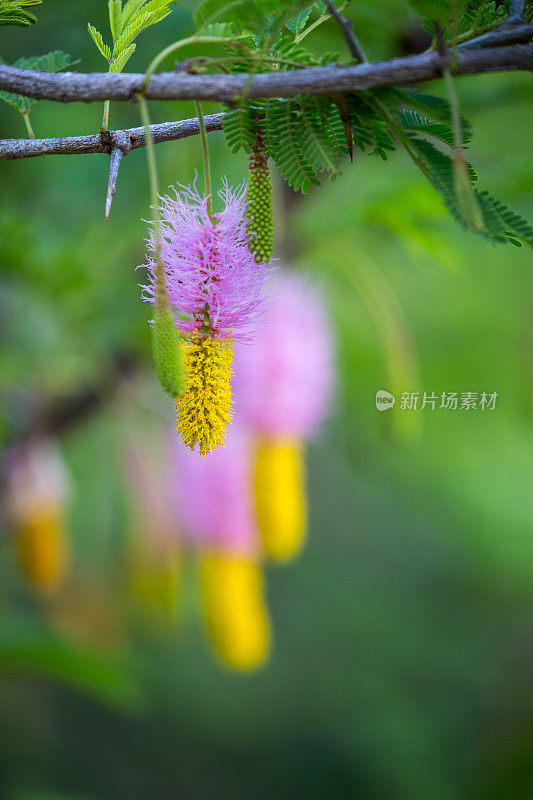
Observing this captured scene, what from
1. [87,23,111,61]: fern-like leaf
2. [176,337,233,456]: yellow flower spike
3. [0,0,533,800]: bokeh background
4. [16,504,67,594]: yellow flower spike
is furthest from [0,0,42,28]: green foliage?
[16,504,67,594]: yellow flower spike

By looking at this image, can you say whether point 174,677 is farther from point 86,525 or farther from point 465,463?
point 465,463

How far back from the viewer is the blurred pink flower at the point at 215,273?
0.56 m

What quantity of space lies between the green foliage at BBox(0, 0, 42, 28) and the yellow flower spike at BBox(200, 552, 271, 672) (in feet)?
3.97

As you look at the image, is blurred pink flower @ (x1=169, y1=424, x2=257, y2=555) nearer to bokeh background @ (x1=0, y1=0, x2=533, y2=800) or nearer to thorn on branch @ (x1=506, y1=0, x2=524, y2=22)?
bokeh background @ (x1=0, y1=0, x2=533, y2=800)

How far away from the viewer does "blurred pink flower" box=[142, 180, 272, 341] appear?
0.56 meters

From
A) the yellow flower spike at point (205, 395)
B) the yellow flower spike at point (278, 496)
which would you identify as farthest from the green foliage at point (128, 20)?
the yellow flower spike at point (278, 496)

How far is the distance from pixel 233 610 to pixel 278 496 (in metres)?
0.33

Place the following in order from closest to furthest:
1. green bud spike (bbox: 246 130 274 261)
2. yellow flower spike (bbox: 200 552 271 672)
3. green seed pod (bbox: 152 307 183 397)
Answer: green seed pod (bbox: 152 307 183 397)
green bud spike (bbox: 246 130 274 261)
yellow flower spike (bbox: 200 552 271 672)

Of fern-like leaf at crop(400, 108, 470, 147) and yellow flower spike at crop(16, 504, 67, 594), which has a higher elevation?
fern-like leaf at crop(400, 108, 470, 147)

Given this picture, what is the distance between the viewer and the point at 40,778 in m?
2.49

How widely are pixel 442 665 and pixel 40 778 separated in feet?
5.81

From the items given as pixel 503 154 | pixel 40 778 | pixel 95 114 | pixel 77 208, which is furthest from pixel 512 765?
pixel 95 114

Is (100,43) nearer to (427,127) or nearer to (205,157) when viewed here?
(205,157)

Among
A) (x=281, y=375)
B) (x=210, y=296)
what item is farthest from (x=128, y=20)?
(x=281, y=375)
